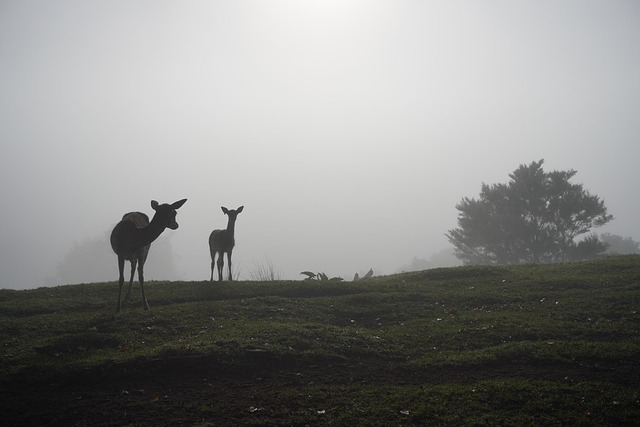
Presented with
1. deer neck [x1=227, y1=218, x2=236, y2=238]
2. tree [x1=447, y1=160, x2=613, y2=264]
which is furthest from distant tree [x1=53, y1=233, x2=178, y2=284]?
deer neck [x1=227, y1=218, x2=236, y2=238]

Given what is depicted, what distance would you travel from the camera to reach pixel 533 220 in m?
60.3

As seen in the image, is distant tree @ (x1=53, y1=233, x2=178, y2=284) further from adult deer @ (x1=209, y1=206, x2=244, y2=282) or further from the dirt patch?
the dirt patch

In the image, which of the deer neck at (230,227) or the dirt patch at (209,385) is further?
the deer neck at (230,227)

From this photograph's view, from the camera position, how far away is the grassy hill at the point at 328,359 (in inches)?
363

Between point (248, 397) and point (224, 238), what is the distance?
625 inches

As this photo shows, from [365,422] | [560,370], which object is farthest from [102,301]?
[560,370]

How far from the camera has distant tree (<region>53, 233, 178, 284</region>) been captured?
13012 centimetres

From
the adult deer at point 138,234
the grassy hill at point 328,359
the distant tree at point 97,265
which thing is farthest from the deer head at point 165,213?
the distant tree at point 97,265

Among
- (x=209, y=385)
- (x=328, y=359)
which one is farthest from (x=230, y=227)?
(x=209, y=385)

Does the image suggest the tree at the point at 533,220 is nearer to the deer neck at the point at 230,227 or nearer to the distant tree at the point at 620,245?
the distant tree at the point at 620,245

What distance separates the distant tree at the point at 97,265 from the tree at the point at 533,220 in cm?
10719

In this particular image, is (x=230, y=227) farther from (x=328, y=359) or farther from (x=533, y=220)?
(x=533, y=220)

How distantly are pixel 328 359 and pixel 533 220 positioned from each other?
2225 inches

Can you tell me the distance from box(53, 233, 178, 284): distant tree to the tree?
4220 inches
